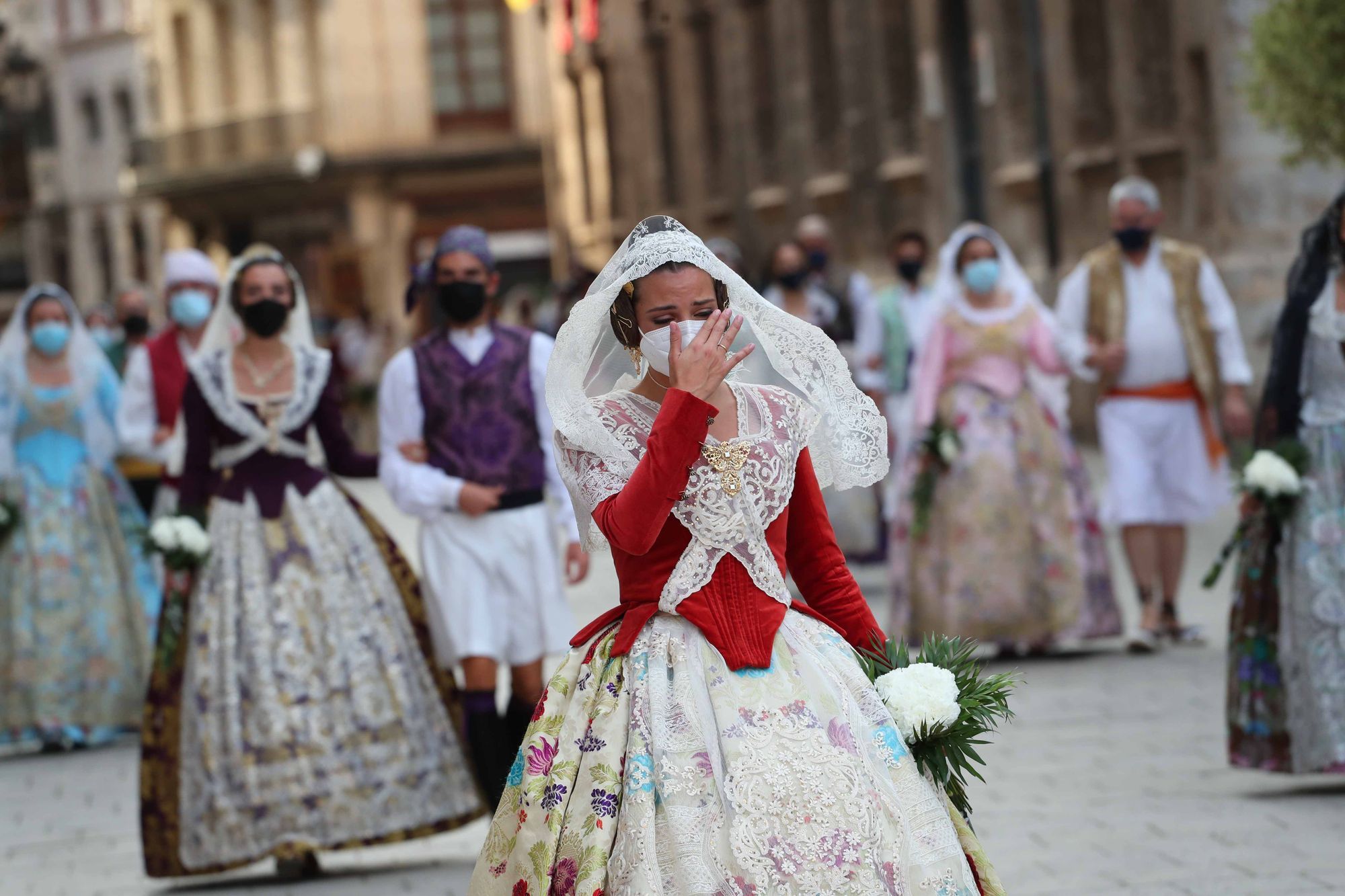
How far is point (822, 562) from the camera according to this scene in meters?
4.75

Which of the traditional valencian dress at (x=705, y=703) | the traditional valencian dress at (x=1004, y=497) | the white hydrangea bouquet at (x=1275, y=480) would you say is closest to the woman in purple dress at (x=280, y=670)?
the white hydrangea bouquet at (x=1275, y=480)

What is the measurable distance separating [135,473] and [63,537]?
1180mm

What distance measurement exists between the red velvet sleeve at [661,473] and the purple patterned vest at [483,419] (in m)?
3.05

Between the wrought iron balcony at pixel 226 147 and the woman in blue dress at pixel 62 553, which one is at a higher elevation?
the wrought iron balcony at pixel 226 147

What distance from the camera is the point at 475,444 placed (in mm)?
7473

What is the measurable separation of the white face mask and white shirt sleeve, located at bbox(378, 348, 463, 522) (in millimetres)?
2915

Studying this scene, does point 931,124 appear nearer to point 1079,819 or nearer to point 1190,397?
point 1190,397

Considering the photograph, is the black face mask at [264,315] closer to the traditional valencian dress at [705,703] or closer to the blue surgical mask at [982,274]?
the traditional valencian dress at [705,703]

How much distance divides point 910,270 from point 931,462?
3.36m

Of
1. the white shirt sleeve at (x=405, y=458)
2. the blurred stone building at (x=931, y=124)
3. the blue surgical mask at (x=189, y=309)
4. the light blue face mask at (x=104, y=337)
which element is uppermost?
the blurred stone building at (x=931, y=124)

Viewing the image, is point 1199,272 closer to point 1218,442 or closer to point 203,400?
point 1218,442

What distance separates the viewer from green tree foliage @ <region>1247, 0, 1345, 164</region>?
35.9 feet

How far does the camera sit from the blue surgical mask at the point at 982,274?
11.1 m
